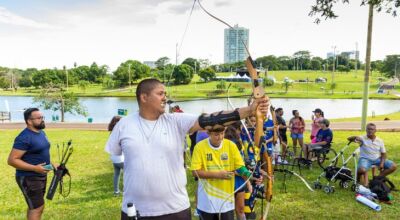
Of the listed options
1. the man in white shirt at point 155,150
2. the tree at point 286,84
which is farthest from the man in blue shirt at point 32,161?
the tree at point 286,84

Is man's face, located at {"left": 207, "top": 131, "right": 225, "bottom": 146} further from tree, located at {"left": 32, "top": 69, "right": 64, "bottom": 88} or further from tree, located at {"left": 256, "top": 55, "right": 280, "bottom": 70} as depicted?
tree, located at {"left": 32, "top": 69, "right": 64, "bottom": 88}

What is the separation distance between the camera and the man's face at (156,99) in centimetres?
270

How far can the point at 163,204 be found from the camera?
2664mm

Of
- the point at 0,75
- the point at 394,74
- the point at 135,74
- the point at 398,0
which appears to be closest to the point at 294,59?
the point at 394,74

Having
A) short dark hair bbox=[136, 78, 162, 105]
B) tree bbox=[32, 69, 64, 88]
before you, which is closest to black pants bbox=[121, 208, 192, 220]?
short dark hair bbox=[136, 78, 162, 105]

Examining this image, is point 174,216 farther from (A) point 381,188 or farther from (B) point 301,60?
(B) point 301,60

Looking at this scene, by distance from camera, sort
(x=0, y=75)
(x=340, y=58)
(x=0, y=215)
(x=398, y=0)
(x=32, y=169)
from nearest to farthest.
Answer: (x=32, y=169) < (x=0, y=215) < (x=398, y=0) < (x=0, y=75) < (x=340, y=58)

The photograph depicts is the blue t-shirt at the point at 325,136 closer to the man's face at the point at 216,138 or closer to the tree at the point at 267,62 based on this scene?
the tree at the point at 267,62

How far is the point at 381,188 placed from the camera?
6832 mm

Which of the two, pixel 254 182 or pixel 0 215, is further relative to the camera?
pixel 0 215

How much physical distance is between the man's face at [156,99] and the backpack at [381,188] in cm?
580

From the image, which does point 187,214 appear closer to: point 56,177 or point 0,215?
point 56,177

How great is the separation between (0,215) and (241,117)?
5.73 meters

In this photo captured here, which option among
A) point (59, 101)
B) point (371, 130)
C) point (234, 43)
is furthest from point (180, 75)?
point (59, 101)
